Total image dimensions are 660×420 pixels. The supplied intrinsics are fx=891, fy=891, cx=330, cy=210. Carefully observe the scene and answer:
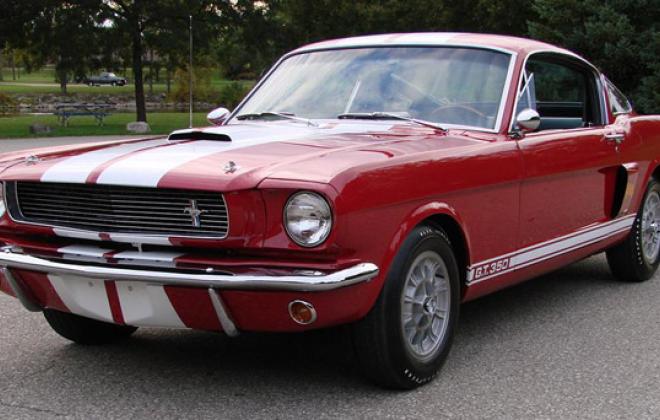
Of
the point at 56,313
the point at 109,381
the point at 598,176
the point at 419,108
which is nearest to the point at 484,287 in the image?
the point at 419,108

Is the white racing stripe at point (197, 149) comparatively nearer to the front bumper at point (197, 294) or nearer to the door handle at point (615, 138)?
the front bumper at point (197, 294)

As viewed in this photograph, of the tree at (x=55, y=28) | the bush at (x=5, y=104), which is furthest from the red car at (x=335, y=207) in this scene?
the bush at (x=5, y=104)

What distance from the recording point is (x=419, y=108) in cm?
466

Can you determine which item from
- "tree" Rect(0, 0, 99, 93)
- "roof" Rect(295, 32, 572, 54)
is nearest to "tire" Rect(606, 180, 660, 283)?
"roof" Rect(295, 32, 572, 54)

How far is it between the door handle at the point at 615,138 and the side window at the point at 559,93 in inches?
7.9

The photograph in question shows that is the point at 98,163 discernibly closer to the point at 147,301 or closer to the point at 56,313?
the point at 147,301

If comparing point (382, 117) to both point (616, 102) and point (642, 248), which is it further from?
point (642, 248)

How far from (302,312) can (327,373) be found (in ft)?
2.63

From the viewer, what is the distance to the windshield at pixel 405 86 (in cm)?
466

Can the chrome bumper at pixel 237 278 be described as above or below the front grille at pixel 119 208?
below

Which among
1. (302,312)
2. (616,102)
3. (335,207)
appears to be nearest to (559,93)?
(616,102)

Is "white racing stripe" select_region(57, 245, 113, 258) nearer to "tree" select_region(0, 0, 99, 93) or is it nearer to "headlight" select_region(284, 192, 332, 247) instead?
"headlight" select_region(284, 192, 332, 247)

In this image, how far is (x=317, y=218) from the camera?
10.8 ft

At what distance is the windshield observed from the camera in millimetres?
4664
